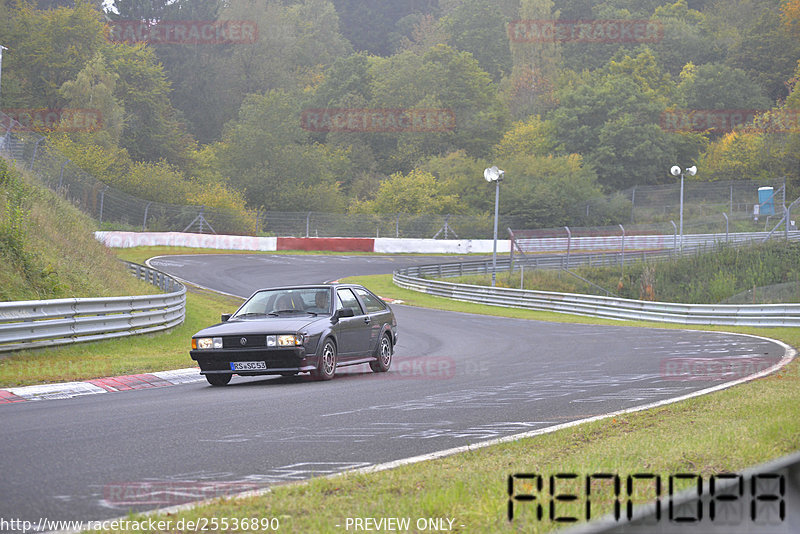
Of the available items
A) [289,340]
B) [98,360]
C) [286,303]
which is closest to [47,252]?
[98,360]

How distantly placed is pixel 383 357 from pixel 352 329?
3.87ft

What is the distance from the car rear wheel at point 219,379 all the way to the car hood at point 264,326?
2.11 feet

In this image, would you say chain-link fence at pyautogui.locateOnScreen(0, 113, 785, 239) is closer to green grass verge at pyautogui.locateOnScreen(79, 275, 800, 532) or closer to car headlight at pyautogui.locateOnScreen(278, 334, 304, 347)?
car headlight at pyautogui.locateOnScreen(278, 334, 304, 347)

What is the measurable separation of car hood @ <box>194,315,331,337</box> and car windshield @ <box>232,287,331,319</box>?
0.96 feet

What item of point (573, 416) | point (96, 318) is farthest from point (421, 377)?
point (96, 318)

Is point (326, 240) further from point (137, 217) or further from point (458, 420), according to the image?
point (458, 420)

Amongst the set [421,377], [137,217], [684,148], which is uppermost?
[684,148]

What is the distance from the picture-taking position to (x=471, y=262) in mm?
47750

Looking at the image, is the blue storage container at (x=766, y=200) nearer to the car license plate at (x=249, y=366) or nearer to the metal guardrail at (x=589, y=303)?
the metal guardrail at (x=589, y=303)

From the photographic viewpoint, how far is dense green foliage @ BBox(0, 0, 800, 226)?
7575 centimetres

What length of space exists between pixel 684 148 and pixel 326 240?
168 feet
